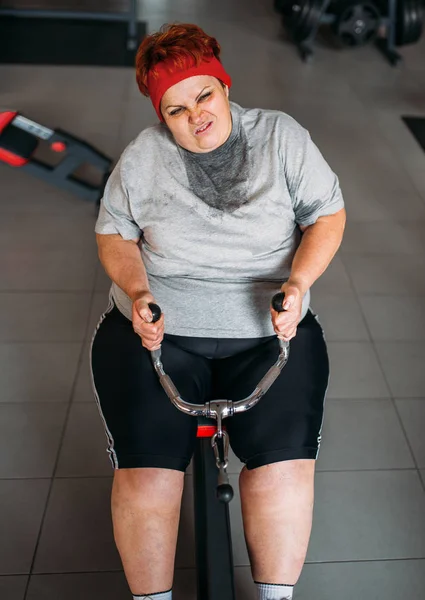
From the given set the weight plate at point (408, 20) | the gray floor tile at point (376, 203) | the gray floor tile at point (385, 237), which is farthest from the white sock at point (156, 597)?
the weight plate at point (408, 20)

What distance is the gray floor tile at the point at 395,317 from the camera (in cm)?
210

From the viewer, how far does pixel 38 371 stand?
1.92 meters

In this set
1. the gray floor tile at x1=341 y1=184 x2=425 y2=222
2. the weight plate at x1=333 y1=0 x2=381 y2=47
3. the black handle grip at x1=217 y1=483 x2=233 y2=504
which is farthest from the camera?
→ the weight plate at x1=333 y1=0 x2=381 y2=47

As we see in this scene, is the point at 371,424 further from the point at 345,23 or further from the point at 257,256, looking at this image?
the point at 345,23

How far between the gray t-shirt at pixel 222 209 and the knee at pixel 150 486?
0.93 ft

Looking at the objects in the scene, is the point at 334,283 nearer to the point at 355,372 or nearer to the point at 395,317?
the point at 395,317

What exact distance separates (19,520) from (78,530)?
15cm

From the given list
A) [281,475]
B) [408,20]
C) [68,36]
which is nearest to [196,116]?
[281,475]

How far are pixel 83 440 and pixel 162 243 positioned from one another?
0.69 metres

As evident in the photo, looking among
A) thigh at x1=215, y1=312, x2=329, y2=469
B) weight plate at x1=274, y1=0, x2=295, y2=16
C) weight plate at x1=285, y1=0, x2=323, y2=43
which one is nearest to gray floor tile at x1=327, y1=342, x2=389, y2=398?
thigh at x1=215, y1=312, x2=329, y2=469

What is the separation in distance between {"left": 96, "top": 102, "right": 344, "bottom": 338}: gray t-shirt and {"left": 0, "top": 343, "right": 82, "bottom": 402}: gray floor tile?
25.8 inches

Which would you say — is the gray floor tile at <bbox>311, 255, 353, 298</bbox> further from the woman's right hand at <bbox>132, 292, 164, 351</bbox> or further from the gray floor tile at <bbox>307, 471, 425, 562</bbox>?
the woman's right hand at <bbox>132, 292, 164, 351</bbox>

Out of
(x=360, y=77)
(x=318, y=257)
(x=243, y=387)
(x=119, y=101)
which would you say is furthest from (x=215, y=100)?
(x=360, y=77)

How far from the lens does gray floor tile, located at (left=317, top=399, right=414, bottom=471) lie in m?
1.68
